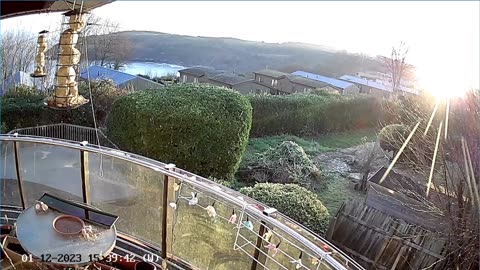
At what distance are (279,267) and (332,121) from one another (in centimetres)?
855

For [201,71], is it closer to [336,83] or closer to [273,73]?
[273,73]

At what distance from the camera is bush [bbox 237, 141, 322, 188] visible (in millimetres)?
6793

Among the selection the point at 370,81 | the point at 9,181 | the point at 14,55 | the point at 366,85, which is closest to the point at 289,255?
the point at 9,181

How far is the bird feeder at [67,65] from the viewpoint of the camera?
254 cm

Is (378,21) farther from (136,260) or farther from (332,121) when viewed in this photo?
(332,121)

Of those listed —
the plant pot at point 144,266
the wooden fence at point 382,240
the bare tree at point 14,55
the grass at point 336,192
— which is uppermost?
the bare tree at point 14,55

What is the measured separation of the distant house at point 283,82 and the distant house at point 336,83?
0.18 m

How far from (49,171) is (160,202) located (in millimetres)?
1303

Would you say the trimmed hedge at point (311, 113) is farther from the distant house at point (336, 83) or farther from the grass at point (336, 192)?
the grass at point (336, 192)

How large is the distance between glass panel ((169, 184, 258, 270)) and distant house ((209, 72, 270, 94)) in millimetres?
7229

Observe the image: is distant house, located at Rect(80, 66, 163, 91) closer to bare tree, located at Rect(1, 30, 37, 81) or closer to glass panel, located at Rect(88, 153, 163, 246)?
bare tree, located at Rect(1, 30, 37, 81)

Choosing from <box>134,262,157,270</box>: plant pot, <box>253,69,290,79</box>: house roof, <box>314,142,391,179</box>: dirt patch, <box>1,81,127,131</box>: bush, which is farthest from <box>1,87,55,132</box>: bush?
<box>253,69,290,79</box>: house roof

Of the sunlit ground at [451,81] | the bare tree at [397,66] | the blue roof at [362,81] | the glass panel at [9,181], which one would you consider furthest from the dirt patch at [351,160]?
the glass panel at [9,181]

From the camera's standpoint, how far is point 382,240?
4.13 metres
